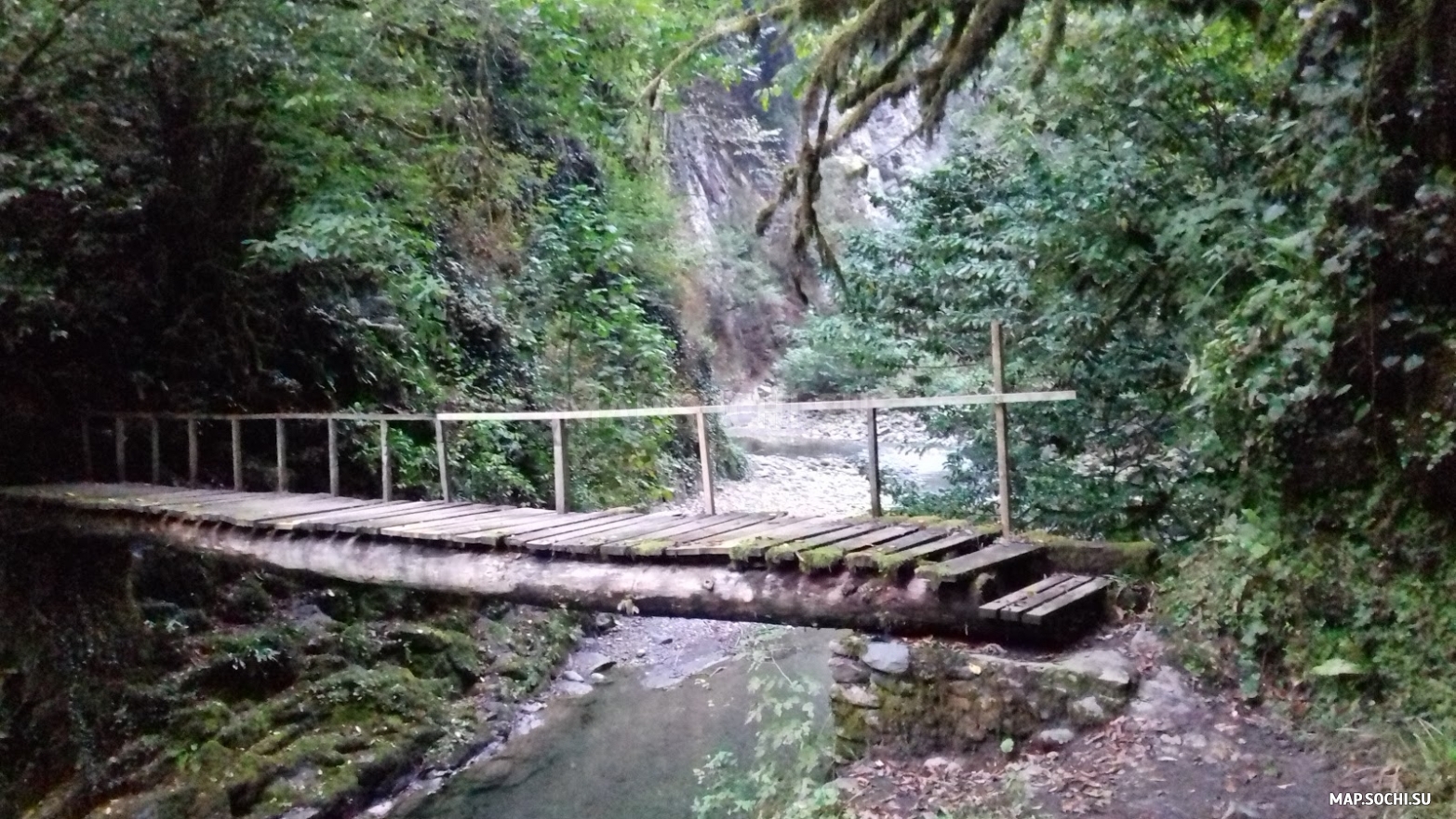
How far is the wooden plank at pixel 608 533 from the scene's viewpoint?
480cm

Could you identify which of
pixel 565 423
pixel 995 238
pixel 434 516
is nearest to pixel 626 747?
pixel 434 516

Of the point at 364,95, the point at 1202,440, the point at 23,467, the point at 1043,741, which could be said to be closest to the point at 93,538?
the point at 23,467

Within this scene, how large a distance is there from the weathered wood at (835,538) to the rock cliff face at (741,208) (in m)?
16.1

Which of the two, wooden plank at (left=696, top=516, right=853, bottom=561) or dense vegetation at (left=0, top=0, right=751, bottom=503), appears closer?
wooden plank at (left=696, top=516, right=853, bottom=561)

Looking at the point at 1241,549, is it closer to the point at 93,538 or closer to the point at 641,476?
the point at 93,538

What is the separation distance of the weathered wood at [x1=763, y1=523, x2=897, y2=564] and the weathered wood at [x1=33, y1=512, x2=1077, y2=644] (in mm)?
100

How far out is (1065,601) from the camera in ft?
13.5

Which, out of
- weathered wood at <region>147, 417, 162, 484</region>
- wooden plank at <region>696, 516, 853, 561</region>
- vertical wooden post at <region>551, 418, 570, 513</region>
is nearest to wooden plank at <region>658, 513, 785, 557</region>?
wooden plank at <region>696, 516, 853, 561</region>

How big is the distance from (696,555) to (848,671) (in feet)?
4.33

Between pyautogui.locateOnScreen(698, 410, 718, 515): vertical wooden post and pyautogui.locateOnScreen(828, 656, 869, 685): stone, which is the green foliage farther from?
pyautogui.locateOnScreen(698, 410, 718, 515): vertical wooden post

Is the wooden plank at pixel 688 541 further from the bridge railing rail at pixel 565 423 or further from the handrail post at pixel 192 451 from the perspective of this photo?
the handrail post at pixel 192 451

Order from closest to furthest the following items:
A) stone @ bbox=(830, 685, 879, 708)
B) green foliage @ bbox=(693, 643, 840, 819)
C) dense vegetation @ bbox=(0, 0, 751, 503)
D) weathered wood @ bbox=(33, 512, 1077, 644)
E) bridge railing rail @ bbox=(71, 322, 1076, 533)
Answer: weathered wood @ bbox=(33, 512, 1077, 644), bridge railing rail @ bbox=(71, 322, 1076, 533), green foliage @ bbox=(693, 643, 840, 819), stone @ bbox=(830, 685, 879, 708), dense vegetation @ bbox=(0, 0, 751, 503)

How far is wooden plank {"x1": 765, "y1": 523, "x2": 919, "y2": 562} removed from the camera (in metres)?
4.17

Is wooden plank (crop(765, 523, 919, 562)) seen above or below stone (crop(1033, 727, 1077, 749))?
above
